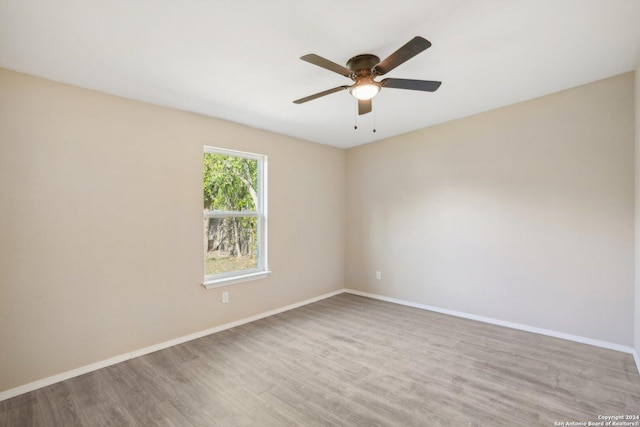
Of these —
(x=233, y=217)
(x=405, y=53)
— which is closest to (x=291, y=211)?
(x=233, y=217)

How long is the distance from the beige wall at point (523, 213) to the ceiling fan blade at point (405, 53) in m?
2.22

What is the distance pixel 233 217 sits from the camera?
12.1 feet

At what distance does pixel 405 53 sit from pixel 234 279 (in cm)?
295

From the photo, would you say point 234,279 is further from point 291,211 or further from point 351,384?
point 351,384

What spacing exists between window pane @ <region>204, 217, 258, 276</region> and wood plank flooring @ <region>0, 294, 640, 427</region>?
80 cm

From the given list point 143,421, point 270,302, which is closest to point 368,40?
point 143,421

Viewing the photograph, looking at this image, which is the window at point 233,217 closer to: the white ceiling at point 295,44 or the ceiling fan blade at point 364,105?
the white ceiling at point 295,44

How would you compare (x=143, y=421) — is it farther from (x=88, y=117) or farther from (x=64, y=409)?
(x=88, y=117)

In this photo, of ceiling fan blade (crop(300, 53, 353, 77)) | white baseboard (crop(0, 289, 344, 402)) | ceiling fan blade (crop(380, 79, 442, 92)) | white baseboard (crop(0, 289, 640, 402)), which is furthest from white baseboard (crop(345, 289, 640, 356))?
ceiling fan blade (crop(300, 53, 353, 77))

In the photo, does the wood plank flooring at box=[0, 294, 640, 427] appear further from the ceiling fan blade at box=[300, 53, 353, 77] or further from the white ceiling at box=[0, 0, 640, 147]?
the white ceiling at box=[0, 0, 640, 147]

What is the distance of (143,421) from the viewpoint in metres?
1.91

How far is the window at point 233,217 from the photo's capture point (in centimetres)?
346

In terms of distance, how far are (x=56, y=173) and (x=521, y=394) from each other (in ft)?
13.2

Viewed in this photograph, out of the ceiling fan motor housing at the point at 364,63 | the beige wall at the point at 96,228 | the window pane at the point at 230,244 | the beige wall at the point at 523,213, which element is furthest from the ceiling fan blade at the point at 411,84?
the window pane at the point at 230,244
